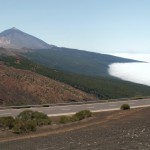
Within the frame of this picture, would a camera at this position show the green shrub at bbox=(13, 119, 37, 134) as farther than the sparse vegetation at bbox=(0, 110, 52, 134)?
No

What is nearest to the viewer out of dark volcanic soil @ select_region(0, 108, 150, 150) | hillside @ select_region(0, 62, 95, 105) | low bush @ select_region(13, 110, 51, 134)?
dark volcanic soil @ select_region(0, 108, 150, 150)

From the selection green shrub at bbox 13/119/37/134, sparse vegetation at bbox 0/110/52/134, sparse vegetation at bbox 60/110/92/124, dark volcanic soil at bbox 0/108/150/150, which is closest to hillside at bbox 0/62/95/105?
sparse vegetation at bbox 0/110/52/134

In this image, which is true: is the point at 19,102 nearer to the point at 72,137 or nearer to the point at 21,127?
the point at 21,127

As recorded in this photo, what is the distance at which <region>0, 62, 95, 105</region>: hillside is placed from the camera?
68000 mm

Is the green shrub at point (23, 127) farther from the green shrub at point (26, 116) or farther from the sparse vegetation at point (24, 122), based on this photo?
the green shrub at point (26, 116)

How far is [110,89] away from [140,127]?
124m

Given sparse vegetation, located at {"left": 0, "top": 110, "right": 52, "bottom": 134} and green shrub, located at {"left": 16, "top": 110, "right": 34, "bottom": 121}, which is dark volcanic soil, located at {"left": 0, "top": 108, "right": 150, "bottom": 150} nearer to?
sparse vegetation, located at {"left": 0, "top": 110, "right": 52, "bottom": 134}

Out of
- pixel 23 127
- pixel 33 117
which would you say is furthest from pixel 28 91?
pixel 23 127

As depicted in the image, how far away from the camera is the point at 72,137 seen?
66.8 feet

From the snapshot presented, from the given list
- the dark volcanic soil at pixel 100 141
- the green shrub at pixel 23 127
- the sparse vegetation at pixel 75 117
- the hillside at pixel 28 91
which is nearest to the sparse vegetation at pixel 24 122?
the green shrub at pixel 23 127

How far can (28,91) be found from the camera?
249 feet

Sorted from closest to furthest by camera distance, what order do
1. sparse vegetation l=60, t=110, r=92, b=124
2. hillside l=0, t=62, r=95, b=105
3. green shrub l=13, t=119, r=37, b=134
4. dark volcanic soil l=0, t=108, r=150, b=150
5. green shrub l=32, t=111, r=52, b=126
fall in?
dark volcanic soil l=0, t=108, r=150, b=150, green shrub l=13, t=119, r=37, b=134, green shrub l=32, t=111, r=52, b=126, sparse vegetation l=60, t=110, r=92, b=124, hillside l=0, t=62, r=95, b=105

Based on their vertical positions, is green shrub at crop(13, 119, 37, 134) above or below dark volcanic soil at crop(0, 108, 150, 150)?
below

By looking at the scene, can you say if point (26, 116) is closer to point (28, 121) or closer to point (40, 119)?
point (40, 119)
